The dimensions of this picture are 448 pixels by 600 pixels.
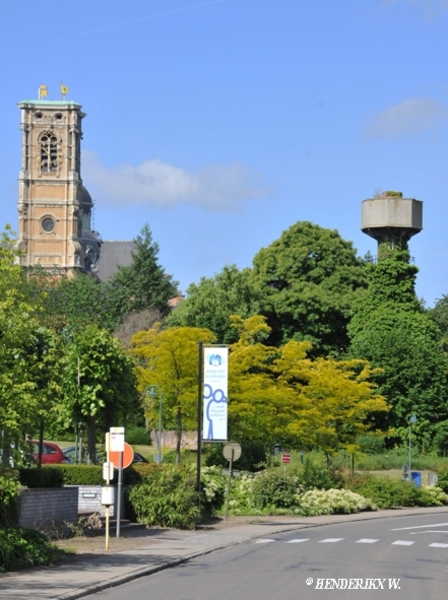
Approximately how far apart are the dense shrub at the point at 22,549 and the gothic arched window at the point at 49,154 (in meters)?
138

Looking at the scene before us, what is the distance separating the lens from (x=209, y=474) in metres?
40.9

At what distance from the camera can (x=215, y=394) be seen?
39219 mm

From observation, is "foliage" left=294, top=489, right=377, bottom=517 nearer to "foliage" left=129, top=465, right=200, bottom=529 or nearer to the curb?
the curb

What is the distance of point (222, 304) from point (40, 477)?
47.6m

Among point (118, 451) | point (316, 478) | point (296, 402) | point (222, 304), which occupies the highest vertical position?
point (222, 304)

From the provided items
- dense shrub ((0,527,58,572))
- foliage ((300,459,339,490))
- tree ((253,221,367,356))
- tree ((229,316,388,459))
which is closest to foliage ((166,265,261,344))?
tree ((253,221,367,356))

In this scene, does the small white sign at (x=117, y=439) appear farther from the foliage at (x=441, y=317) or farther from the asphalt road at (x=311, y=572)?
the foliage at (x=441, y=317)

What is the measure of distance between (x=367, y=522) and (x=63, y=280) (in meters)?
72.4

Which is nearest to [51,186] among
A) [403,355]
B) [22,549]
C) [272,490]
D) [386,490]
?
[403,355]

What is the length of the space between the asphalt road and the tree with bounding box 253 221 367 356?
43.0m

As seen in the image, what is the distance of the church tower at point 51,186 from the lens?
5999 inches

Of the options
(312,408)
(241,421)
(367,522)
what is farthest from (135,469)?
(312,408)

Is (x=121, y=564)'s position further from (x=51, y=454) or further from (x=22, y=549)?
(x=51, y=454)

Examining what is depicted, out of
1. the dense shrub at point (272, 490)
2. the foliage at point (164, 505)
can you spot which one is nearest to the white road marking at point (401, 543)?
the foliage at point (164, 505)
